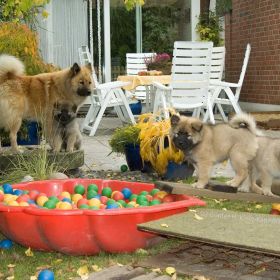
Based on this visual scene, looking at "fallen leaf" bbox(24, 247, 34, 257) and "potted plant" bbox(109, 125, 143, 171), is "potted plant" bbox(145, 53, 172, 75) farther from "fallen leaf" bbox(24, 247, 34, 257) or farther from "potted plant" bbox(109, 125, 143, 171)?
"fallen leaf" bbox(24, 247, 34, 257)

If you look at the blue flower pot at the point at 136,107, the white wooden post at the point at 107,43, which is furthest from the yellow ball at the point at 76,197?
the white wooden post at the point at 107,43

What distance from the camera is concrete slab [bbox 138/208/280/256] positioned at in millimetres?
3684

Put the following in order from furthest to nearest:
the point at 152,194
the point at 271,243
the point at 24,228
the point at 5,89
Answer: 1. the point at 5,89
2. the point at 152,194
3. the point at 24,228
4. the point at 271,243

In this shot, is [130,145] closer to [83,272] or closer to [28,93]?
[28,93]

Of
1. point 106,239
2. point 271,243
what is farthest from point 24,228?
point 271,243

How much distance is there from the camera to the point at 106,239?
14.2 ft

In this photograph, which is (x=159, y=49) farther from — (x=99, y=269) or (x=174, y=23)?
(x=99, y=269)

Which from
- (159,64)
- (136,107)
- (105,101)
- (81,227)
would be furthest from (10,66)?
(136,107)

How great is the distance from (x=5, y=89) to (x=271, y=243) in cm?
464

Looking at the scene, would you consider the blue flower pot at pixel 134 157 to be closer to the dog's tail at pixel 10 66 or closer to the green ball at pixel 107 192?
the dog's tail at pixel 10 66

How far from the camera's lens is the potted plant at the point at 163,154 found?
6.89 metres

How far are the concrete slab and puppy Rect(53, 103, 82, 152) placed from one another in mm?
3214

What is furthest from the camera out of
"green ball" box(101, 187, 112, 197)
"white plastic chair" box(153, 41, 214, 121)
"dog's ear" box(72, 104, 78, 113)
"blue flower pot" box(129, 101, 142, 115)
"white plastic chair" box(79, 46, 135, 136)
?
"blue flower pot" box(129, 101, 142, 115)

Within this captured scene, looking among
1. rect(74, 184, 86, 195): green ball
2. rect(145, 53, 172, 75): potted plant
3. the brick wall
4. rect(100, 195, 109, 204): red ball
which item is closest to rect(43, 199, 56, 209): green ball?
rect(100, 195, 109, 204): red ball
